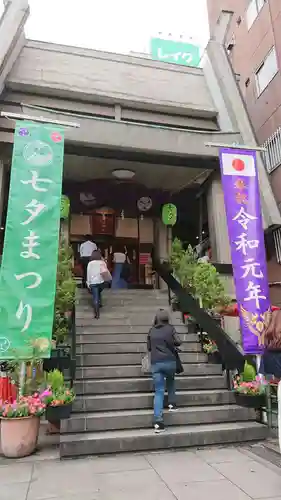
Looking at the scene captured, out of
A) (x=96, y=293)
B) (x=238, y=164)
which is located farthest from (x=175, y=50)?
(x=96, y=293)

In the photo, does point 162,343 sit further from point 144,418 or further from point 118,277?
point 118,277

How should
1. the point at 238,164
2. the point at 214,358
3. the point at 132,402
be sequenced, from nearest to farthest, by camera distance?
the point at 132,402 → the point at 214,358 → the point at 238,164

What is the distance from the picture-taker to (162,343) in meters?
5.77

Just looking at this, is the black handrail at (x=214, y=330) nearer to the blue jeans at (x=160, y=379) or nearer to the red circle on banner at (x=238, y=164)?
the blue jeans at (x=160, y=379)

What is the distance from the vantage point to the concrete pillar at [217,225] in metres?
10.5

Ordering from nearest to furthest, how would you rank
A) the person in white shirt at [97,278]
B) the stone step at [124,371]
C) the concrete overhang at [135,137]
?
the stone step at [124,371] < the person in white shirt at [97,278] < the concrete overhang at [135,137]

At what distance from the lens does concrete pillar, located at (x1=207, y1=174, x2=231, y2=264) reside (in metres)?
10.5

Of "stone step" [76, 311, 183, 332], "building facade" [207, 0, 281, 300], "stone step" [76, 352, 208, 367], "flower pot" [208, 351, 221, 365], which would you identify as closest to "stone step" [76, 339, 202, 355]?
"stone step" [76, 352, 208, 367]

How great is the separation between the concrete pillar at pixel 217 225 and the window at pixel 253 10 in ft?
21.0

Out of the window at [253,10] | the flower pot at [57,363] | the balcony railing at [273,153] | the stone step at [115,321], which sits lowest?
the flower pot at [57,363]

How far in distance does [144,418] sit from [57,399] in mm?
1297

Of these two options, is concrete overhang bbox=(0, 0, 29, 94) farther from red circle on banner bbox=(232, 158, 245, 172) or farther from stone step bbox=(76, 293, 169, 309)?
red circle on banner bbox=(232, 158, 245, 172)

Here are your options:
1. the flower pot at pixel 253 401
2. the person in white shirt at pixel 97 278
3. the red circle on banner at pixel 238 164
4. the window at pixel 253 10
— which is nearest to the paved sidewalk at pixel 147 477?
the flower pot at pixel 253 401

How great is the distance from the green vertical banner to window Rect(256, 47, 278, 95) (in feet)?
26.1
